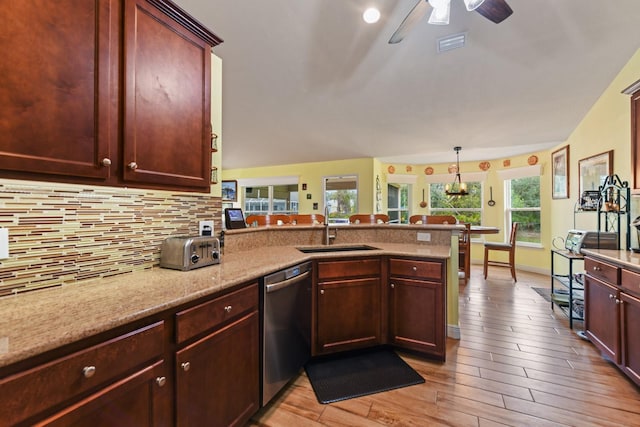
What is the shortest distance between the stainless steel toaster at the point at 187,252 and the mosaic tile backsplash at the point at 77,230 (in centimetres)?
9

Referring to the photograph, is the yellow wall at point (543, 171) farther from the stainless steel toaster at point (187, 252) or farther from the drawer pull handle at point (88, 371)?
the drawer pull handle at point (88, 371)

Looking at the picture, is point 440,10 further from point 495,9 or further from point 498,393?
point 498,393

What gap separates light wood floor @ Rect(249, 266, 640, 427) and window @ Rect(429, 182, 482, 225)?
153 inches

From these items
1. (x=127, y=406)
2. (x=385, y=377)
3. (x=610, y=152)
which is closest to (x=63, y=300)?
(x=127, y=406)

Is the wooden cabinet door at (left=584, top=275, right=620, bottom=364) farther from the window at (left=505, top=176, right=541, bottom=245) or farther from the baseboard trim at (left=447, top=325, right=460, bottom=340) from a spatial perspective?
the window at (left=505, top=176, right=541, bottom=245)

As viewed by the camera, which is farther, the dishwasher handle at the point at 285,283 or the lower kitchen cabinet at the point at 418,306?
the lower kitchen cabinet at the point at 418,306

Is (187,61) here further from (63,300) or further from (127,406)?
(127,406)

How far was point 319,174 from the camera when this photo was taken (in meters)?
6.25

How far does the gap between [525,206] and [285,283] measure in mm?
5831

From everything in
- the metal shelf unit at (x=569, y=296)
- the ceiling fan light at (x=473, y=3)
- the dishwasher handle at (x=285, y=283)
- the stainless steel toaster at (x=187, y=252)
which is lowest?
the metal shelf unit at (x=569, y=296)

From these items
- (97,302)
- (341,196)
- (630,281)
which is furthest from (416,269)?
(341,196)

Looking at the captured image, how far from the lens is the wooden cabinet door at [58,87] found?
926mm

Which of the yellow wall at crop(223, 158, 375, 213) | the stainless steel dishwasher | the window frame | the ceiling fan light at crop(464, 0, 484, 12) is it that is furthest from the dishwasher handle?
the window frame

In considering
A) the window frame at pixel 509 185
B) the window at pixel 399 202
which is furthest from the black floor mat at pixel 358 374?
the window at pixel 399 202
